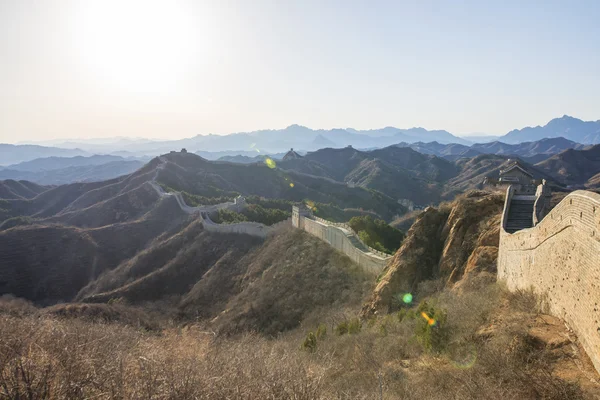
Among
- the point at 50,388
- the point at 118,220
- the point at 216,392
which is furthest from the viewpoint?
the point at 118,220

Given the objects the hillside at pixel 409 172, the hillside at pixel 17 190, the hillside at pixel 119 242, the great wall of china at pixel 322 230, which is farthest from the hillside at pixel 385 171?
the hillside at pixel 17 190

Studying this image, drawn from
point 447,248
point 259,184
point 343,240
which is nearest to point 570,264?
point 447,248

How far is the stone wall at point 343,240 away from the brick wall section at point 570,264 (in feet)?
36.3

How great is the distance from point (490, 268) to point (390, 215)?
7468 cm

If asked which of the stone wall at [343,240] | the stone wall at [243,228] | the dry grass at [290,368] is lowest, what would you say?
the stone wall at [243,228]

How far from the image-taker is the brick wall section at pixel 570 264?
754 centimetres

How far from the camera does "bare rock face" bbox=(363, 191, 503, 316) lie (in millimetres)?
15039

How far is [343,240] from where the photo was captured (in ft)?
93.0

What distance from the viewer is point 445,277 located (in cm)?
1606

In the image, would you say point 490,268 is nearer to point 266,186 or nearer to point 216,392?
point 216,392

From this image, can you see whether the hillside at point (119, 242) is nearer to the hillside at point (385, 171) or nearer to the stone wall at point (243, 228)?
the stone wall at point (243, 228)

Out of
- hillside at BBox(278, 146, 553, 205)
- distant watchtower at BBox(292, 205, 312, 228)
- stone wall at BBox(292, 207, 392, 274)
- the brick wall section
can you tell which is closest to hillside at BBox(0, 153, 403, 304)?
distant watchtower at BBox(292, 205, 312, 228)

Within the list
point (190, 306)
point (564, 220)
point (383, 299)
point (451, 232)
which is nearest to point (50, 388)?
point (564, 220)

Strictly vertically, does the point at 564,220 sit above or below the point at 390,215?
above
